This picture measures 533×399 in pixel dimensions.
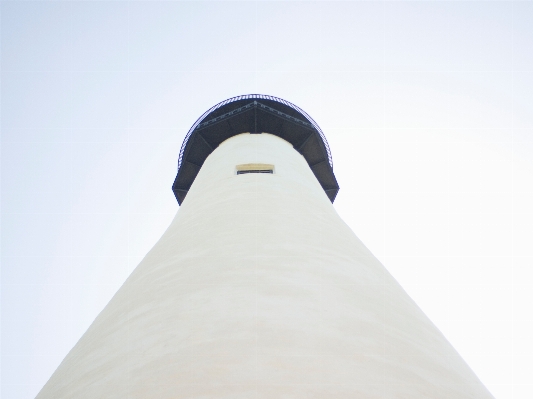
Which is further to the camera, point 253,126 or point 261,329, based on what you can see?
point 253,126

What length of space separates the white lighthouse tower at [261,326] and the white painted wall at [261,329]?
0.01 metres

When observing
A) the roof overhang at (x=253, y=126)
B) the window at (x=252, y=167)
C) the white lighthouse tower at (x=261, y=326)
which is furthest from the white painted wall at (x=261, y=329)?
the roof overhang at (x=253, y=126)

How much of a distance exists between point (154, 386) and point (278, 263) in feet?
5.87

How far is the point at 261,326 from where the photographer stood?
10.4 ft

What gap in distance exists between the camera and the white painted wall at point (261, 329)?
2.71 metres

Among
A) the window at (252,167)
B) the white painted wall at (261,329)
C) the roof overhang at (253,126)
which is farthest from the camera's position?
the roof overhang at (253,126)

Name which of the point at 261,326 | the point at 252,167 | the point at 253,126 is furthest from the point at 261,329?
the point at 253,126

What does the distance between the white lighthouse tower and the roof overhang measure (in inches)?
305

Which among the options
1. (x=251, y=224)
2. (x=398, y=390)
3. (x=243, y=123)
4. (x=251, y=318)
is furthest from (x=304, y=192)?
(x=243, y=123)

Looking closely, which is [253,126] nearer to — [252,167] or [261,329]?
[252,167]

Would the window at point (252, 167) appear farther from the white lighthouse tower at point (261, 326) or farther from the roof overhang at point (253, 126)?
the roof overhang at point (253, 126)

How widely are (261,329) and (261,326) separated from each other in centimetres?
4

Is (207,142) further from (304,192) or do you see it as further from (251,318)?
(251,318)

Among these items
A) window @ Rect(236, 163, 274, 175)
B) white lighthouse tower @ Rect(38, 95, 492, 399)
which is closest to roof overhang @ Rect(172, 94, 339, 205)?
window @ Rect(236, 163, 274, 175)
